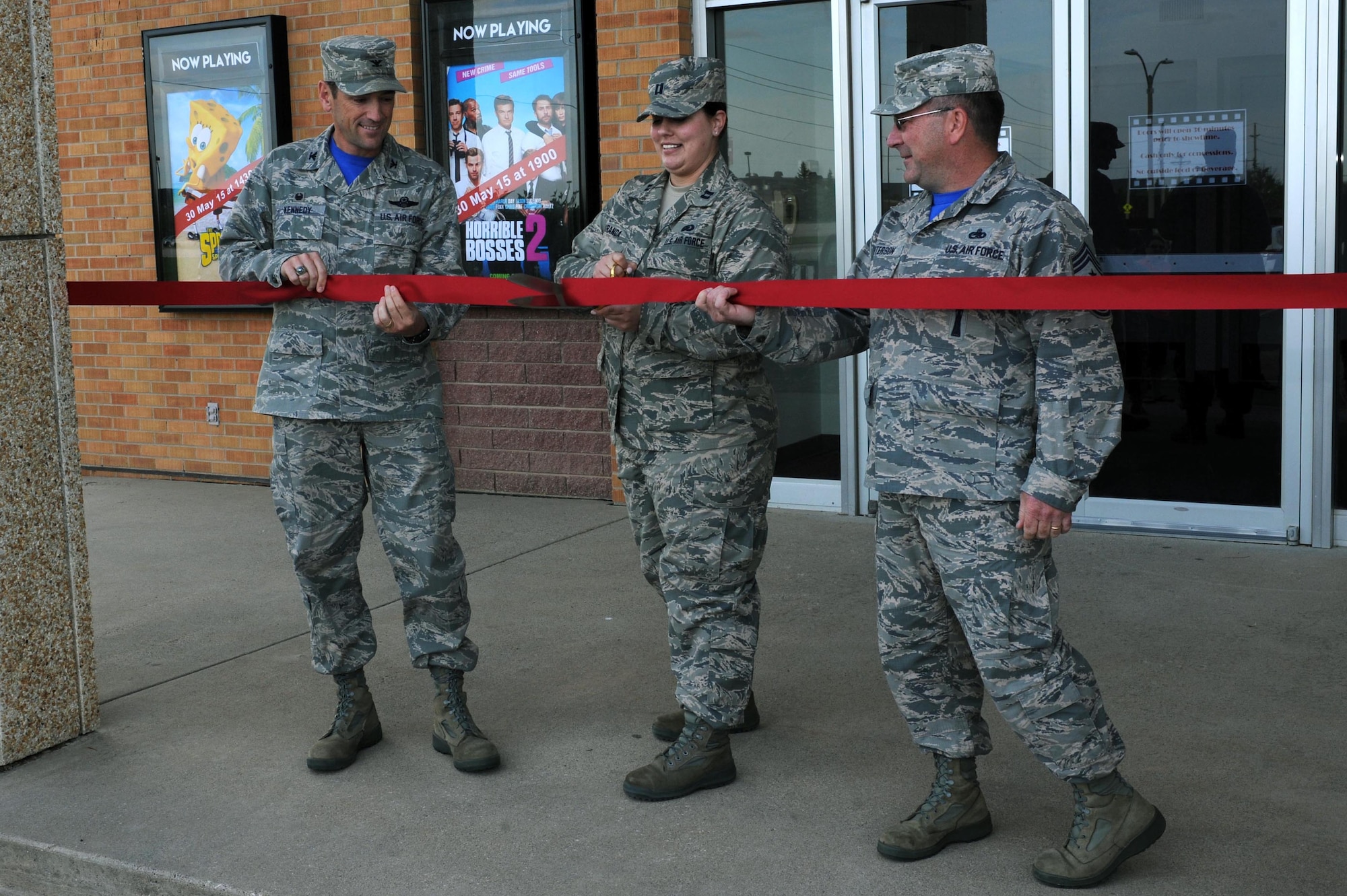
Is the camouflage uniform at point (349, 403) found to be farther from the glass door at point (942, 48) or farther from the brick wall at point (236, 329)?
the brick wall at point (236, 329)

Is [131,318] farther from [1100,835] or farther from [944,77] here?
[1100,835]

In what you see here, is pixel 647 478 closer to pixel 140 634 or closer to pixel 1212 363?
pixel 140 634

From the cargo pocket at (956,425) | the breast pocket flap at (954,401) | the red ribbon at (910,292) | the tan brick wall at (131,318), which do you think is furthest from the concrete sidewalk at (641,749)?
the tan brick wall at (131,318)

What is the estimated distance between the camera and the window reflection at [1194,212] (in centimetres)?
600

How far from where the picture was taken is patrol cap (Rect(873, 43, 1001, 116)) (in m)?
3.07

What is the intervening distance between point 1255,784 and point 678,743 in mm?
1490

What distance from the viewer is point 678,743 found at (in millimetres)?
3727

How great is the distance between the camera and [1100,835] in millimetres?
3090

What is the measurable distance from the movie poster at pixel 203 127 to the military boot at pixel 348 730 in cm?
473

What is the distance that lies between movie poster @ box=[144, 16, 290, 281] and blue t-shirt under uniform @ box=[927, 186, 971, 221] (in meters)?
5.63

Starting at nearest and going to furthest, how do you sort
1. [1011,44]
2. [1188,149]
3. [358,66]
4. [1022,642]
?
1. [1022,642]
2. [358,66]
3. [1188,149]
4. [1011,44]

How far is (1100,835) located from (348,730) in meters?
2.08

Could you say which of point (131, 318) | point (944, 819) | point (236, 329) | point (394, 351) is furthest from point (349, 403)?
point (131, 318)

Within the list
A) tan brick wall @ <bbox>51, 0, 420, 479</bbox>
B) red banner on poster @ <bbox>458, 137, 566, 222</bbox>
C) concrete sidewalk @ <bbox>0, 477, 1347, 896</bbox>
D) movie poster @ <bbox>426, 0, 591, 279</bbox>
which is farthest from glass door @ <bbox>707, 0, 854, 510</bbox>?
tan brick wall @ <bbox>51, 0, 420, 479</bbox>
